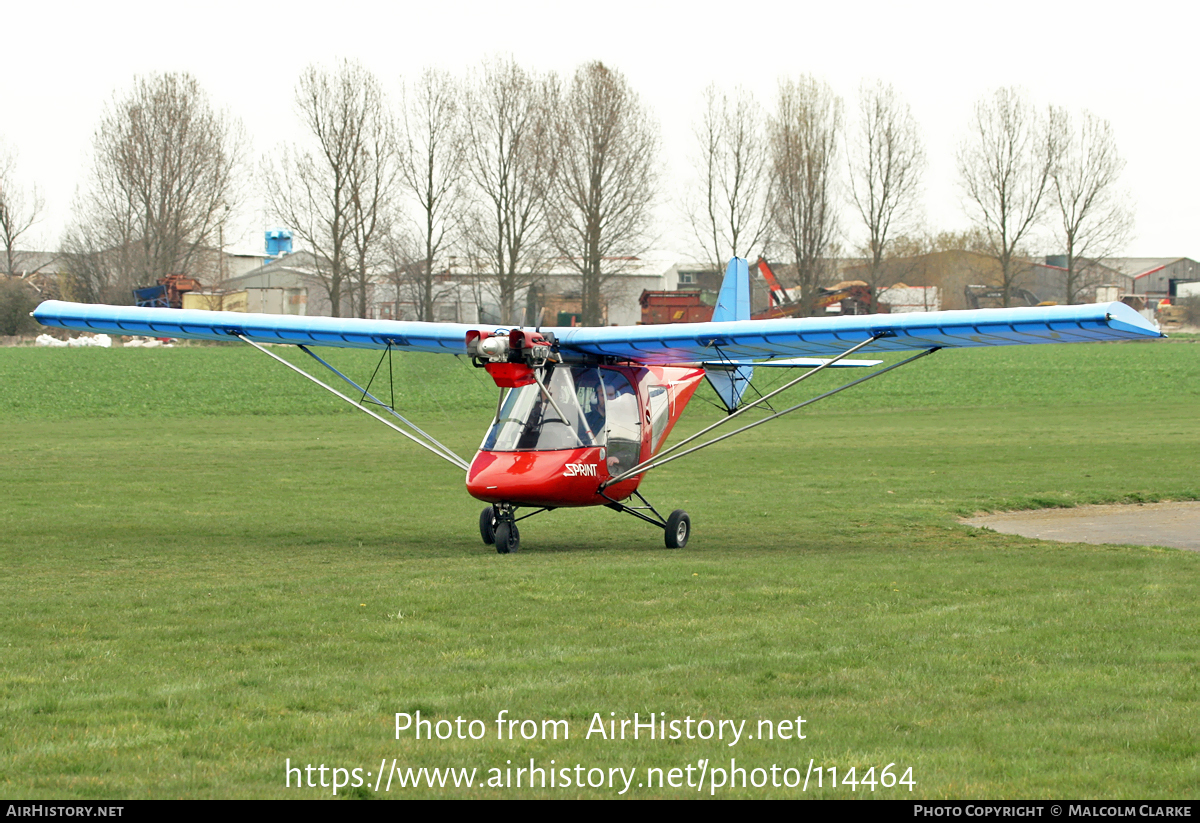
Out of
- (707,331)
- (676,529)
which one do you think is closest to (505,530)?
(676,529)

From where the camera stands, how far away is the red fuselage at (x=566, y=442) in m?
13.6

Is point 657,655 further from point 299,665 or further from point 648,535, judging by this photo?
point 648,535

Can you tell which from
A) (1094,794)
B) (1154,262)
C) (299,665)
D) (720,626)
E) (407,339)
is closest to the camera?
(1094,794)

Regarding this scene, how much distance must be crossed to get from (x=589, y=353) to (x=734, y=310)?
565cm

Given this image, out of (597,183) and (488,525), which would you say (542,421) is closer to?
(488,525)

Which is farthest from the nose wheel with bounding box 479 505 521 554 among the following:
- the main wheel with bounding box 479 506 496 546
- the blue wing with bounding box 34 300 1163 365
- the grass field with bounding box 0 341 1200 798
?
the blue wing with bounding box 34 300 1163 365

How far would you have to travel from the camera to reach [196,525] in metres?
16.4

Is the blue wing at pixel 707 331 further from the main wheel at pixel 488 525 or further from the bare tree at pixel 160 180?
the bare tree at pixel 160 180

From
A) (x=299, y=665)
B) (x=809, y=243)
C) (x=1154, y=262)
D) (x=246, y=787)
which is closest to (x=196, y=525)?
(x=299, y=665)

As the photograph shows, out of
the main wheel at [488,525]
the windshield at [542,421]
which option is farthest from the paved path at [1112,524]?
A: the main wheel at [488,525]

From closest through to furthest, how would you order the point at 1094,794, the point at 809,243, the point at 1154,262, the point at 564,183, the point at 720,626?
the point at 1094,794 → the point at 720,626 → the point at 564,183 → the point at 809,243 → the point at 1154,262

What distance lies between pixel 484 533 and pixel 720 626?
20.9 feet

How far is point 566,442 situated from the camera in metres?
14.1

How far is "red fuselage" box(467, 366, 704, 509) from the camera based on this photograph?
13609 mm
